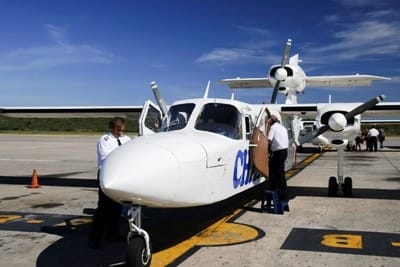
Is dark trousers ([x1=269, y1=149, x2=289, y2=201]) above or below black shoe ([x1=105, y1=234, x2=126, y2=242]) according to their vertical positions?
above

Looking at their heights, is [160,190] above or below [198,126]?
below

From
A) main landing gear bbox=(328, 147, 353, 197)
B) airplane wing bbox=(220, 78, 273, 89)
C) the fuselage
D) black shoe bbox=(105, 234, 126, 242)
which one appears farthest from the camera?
airplane wing bbox=(220, 78, 273, 89)

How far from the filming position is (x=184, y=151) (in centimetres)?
607

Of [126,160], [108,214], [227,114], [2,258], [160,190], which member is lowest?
[2,258]

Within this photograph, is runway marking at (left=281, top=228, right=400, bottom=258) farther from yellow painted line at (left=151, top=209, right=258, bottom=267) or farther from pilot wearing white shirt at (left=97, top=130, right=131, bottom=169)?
pilot wearing white shirt at (left=97, top=130, right=131, bottom=169)

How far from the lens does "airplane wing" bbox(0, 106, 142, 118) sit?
47.7 ft

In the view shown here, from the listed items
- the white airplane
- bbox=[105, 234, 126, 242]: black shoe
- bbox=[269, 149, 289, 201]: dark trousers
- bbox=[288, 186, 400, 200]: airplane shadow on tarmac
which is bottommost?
bbox=[105, 234, 126, 242]: black shoe

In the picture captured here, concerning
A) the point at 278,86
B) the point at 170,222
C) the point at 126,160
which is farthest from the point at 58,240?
the point at 278,86

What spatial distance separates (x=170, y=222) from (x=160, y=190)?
10.8ft

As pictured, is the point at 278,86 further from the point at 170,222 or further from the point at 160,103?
the point at 170,222

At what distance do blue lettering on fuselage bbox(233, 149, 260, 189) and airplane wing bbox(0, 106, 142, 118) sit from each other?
20.5ft

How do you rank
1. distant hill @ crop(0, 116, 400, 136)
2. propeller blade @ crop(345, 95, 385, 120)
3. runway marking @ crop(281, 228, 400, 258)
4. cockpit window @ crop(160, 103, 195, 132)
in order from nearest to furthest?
runway marking @ crop(281, 228, 400, 258), cockpit window @ crop(160, 103, 195, 132), propeller blade @ crop(345, 95, 385, 120), distant hill @ crop(0, 116, 400, 136)

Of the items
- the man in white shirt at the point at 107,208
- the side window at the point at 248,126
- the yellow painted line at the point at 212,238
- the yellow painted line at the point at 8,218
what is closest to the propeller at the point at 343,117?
the side window at the point at 248,126

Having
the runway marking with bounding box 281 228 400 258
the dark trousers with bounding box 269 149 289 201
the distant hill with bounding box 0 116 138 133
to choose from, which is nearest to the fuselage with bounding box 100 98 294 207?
the dark trousers with bounding box 269 149 289 201
